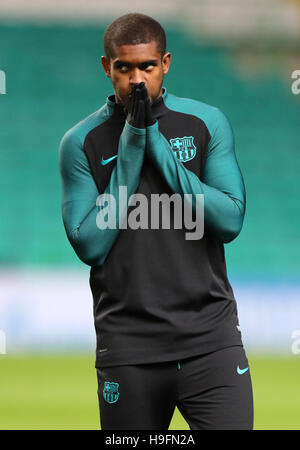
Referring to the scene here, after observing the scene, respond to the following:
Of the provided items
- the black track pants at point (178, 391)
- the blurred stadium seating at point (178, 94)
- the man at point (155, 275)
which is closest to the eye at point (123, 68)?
the man at point (155, 275)

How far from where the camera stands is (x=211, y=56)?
33.8 ft

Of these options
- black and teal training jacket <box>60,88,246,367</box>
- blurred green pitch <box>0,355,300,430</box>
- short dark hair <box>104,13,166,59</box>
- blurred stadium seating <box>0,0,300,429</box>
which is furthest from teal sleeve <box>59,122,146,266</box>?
blurred stadium seating <box>0,0,300,429</box>

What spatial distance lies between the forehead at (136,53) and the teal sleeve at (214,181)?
172 mm

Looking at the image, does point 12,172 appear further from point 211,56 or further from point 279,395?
point 279,395

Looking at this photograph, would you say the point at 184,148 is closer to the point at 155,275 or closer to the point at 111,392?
the point at 155,275

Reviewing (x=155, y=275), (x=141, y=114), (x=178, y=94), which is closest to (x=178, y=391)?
(x=155, y=275)

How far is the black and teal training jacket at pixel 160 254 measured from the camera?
2.01 meters

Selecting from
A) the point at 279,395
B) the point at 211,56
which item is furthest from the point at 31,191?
the point at 279,395

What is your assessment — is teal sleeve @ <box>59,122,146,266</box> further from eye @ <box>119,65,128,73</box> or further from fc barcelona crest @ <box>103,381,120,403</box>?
fc barcelona crest @ <box>103,381,120,403</box>

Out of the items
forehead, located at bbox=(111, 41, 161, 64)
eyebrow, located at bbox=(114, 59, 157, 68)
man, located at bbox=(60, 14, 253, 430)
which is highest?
forehead, located at bbox=(111, 41, 161, 64)

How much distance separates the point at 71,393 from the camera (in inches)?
239

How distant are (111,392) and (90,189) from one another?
526 mm

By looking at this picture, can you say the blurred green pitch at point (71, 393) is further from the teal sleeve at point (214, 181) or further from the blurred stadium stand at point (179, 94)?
the teal sleeve at point (214, 181)

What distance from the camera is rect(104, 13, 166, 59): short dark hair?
2.04 metres
